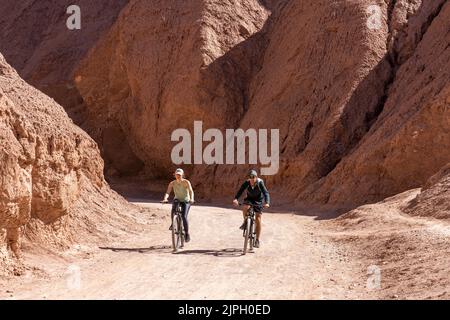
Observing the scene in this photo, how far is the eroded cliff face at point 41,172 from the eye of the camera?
9203 mm

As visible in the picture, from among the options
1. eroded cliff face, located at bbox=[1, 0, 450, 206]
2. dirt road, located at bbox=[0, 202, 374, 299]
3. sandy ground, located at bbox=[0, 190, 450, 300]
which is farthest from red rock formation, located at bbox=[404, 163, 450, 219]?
eroded cliff face, located at bbox=[1, 0, 450, 206]

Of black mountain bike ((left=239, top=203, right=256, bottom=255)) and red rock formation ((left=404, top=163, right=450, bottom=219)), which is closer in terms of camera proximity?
black mountain bike ((left=239, top=203, right=256, bottom=255))

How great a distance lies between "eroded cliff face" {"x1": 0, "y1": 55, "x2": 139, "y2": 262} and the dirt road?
72 centimetres

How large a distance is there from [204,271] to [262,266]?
101cm

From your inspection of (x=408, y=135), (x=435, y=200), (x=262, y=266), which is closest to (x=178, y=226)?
(x=262, y=266)

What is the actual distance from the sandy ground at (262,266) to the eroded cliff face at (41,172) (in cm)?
59

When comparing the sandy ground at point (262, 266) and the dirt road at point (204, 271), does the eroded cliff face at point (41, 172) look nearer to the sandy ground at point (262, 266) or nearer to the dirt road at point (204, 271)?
the sandy ground at point (262, 266)

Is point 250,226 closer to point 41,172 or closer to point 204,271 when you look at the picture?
point 204,271

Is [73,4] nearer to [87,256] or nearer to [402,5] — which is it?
[402,5]

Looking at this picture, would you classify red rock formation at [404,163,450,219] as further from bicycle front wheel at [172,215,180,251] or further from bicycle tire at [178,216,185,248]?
bicycle front wheel at [172,215,180,251]

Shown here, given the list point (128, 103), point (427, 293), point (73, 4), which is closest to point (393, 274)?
point (427, 293)

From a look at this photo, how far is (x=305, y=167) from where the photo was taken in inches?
875

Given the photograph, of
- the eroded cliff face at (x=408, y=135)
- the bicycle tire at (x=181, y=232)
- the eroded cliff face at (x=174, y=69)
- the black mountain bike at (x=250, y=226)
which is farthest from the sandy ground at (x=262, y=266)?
the eroded cliff face at (x=174, y=69)

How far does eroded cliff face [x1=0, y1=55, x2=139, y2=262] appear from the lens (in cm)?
920
